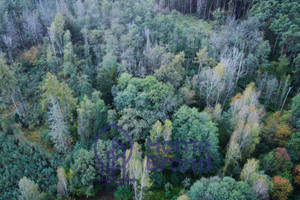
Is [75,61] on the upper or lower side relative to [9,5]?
lower

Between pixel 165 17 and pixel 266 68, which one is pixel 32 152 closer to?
pixel 165 17

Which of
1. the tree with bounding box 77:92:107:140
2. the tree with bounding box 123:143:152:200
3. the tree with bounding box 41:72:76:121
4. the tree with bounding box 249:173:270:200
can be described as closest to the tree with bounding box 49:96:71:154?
the tree with bounding box 41:72:76:121

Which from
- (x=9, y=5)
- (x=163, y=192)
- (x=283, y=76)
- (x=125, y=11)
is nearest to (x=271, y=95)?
(x=283, y=76)

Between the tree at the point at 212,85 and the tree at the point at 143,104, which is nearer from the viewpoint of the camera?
the tree at the point at 143,104

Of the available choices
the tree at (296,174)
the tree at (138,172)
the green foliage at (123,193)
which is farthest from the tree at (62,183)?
the tree at (296,174)

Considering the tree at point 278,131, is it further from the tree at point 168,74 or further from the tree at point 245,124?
the tree at point 168,74
